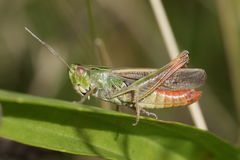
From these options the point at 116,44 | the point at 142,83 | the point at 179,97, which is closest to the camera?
the point at 179,97

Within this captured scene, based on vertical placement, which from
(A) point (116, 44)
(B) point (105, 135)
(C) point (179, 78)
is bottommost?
(B) point (105, 135)

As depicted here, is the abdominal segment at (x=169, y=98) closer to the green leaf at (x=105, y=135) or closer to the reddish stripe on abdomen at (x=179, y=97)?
the reddish stripe on abdomen at (x=179, y=97)

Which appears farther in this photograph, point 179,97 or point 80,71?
point 80,71

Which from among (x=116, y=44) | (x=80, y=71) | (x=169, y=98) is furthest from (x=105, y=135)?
(x=116, y=44)

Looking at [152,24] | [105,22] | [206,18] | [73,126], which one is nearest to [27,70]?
[105,22]

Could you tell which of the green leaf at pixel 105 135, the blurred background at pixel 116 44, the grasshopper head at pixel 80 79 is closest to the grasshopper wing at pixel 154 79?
the grasshopper head at pixel 80 79

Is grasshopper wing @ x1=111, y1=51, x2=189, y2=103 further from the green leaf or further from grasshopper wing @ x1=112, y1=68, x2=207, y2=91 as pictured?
the green leaf

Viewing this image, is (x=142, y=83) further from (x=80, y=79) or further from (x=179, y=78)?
(x=80, y=79)

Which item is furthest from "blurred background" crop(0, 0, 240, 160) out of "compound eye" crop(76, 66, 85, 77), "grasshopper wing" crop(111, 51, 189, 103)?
"grasshopper wing" crop(111, 51, 189, 103)
